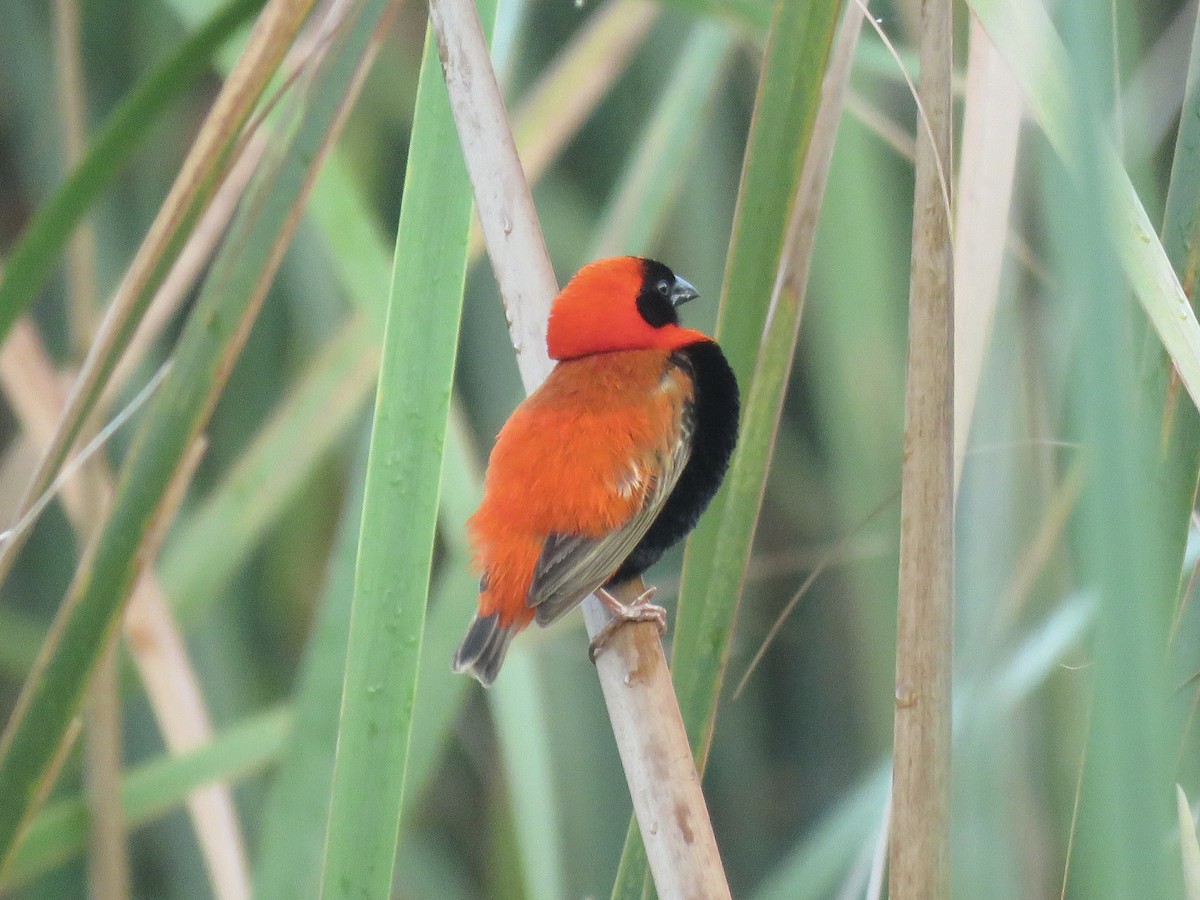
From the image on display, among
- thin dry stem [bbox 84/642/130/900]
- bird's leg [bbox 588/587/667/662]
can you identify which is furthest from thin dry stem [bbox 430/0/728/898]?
thin dry stem [bbox 84/642/130/900]

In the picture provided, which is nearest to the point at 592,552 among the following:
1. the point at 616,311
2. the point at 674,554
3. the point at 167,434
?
the point at 616,311

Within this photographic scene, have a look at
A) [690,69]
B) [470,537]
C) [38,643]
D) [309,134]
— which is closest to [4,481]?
[38,643]

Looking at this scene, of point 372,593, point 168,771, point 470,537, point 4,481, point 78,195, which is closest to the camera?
point 372,593

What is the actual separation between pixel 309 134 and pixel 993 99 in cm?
75

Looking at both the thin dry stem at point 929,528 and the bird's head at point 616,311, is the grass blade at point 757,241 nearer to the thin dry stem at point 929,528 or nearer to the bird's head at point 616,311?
the thin dry stem at point 929,528

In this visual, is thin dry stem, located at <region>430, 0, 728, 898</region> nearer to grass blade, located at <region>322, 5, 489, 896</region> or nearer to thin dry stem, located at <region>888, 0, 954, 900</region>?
grass blade, located at <region>322, 5, 489, 896</region>

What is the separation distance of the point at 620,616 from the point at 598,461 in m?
0.27

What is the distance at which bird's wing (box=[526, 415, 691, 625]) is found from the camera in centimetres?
152

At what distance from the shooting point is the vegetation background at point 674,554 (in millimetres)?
998

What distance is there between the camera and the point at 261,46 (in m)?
1.32

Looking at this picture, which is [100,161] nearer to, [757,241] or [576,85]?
[757,241]

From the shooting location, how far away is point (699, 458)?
1840mm

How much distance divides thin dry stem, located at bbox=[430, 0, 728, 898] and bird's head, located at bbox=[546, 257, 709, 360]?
17 cm

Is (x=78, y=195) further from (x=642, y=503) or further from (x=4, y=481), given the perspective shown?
(x=4, y=481)
